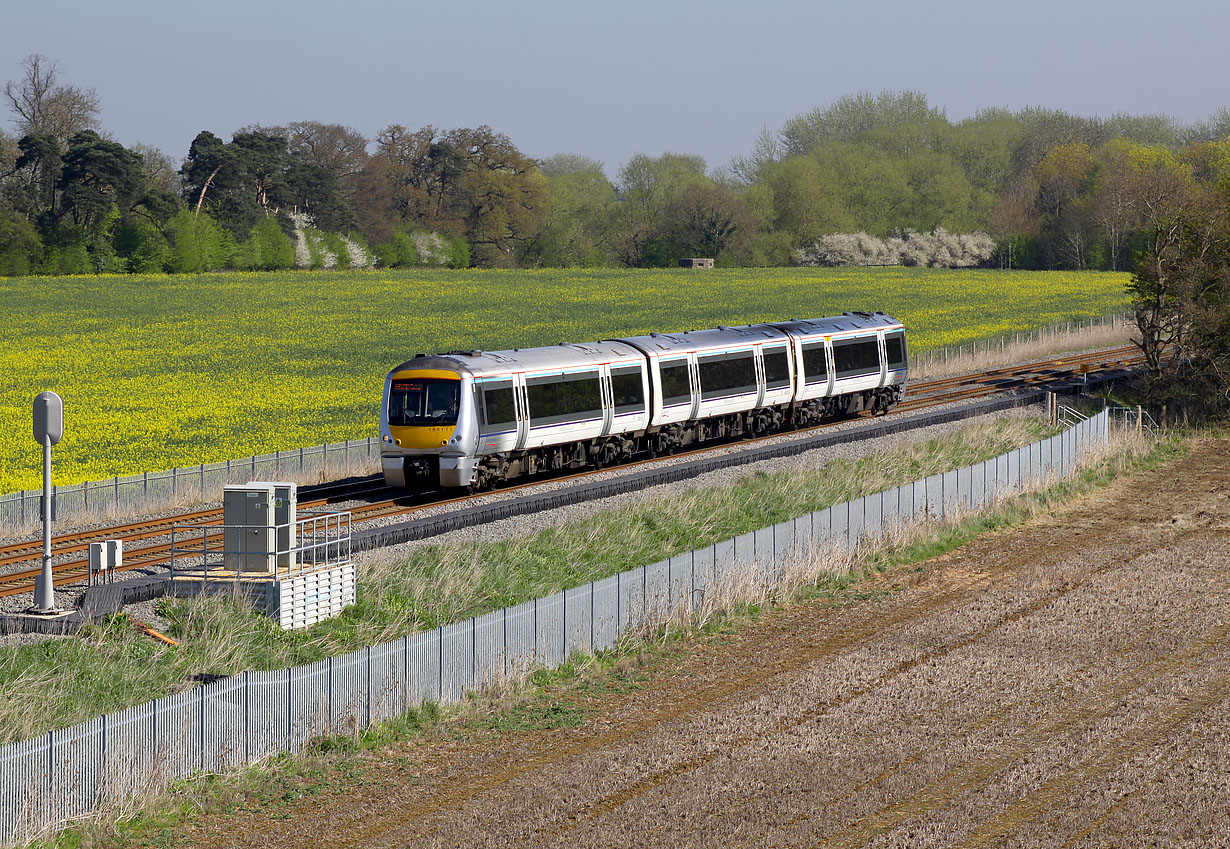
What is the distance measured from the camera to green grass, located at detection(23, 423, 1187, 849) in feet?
41.7

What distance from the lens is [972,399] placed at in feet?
152

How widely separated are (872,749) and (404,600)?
7.81m

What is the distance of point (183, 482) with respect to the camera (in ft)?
98.7

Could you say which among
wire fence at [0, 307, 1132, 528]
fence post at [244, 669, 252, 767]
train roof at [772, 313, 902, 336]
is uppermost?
train roof at [772, 313, 902, 336]

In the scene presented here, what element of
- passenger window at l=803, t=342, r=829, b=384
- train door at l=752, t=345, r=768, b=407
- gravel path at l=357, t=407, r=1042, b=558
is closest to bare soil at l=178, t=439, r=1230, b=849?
gravel path at l=357, t=407, r=1042, b=558

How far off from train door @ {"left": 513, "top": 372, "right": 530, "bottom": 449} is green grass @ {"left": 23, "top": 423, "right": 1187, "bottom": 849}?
8535 millimetres

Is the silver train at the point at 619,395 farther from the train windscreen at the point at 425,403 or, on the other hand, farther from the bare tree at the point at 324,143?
the bare tree at the point at 324,143

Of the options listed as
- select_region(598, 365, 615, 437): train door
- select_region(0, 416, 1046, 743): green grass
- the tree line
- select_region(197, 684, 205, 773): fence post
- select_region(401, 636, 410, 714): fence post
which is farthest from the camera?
the tree line

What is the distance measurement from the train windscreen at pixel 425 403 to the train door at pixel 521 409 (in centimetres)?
173

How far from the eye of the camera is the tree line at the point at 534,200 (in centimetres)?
10344

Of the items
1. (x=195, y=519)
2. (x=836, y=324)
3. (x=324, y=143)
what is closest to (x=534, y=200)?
(x=324, y=143)

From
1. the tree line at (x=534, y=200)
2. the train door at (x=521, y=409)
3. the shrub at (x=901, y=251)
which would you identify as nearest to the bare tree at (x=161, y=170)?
the tree line at (x=534, y=200)

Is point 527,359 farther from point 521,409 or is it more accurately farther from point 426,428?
point 426,428

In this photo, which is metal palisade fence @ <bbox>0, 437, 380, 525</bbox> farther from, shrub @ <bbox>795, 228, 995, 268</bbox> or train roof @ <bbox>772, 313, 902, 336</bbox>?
shrub @ <bbox>795, 228, 995, 268</bbox>
